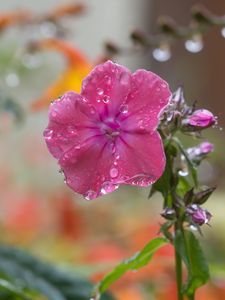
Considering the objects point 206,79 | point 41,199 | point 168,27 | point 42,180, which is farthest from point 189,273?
point 206,79

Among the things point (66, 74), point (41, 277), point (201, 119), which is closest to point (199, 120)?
point (201, 119)

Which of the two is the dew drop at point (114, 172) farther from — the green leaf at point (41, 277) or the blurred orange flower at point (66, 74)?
the blurred orange flower at point (66, 74)

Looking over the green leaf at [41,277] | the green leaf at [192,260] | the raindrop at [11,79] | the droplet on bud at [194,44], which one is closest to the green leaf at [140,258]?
the green leaf at [192,260]

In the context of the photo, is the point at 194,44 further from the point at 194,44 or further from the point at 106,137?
the point at 106,137

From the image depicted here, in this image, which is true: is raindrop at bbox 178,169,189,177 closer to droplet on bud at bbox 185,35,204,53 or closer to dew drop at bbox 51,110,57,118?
dew drop at bbox 51,110,57,118

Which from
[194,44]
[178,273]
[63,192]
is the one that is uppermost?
[63,192]
